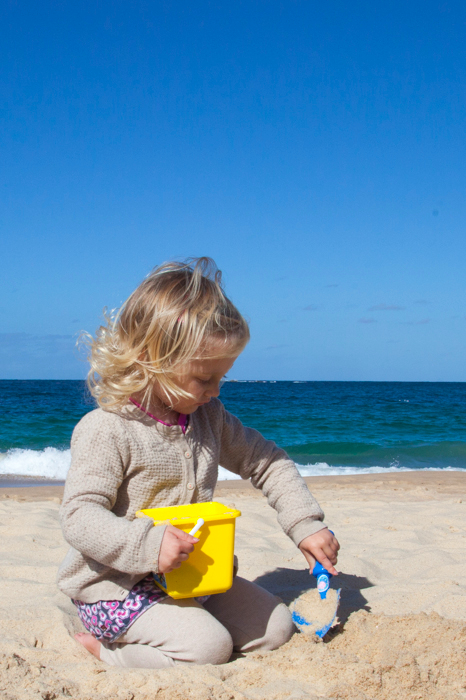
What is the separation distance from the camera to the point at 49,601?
89.8 inches

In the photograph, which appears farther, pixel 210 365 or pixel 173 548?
pixel 210 365

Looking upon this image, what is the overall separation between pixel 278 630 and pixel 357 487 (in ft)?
13.9

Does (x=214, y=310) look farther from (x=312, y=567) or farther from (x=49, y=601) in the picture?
(x=49, y=601)

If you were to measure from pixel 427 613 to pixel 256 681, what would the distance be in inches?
33.4

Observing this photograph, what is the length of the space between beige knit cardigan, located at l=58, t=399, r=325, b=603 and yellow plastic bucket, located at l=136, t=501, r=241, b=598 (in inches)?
4.3

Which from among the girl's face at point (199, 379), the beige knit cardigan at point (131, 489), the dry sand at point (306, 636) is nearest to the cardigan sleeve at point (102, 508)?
the beige knit cardigan at point (131, 489)

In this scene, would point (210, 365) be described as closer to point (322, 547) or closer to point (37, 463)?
point (322, 547)

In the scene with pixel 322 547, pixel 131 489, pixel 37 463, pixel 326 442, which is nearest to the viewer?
pixel 131 489

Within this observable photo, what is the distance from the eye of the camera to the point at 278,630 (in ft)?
6.27

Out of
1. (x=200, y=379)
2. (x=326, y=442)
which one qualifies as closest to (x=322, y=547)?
(x=200, y=379)

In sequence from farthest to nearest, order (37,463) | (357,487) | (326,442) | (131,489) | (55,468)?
(326,442) < (37,463) < (55,468) < (357,487) < (131,489)

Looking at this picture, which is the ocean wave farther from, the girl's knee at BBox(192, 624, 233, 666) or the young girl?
the girl's knee at BBox(192, 624, 233, 666)

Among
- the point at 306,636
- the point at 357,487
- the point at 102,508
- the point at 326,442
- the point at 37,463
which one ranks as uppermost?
the point at 102,508

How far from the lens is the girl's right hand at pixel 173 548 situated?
1582mm
